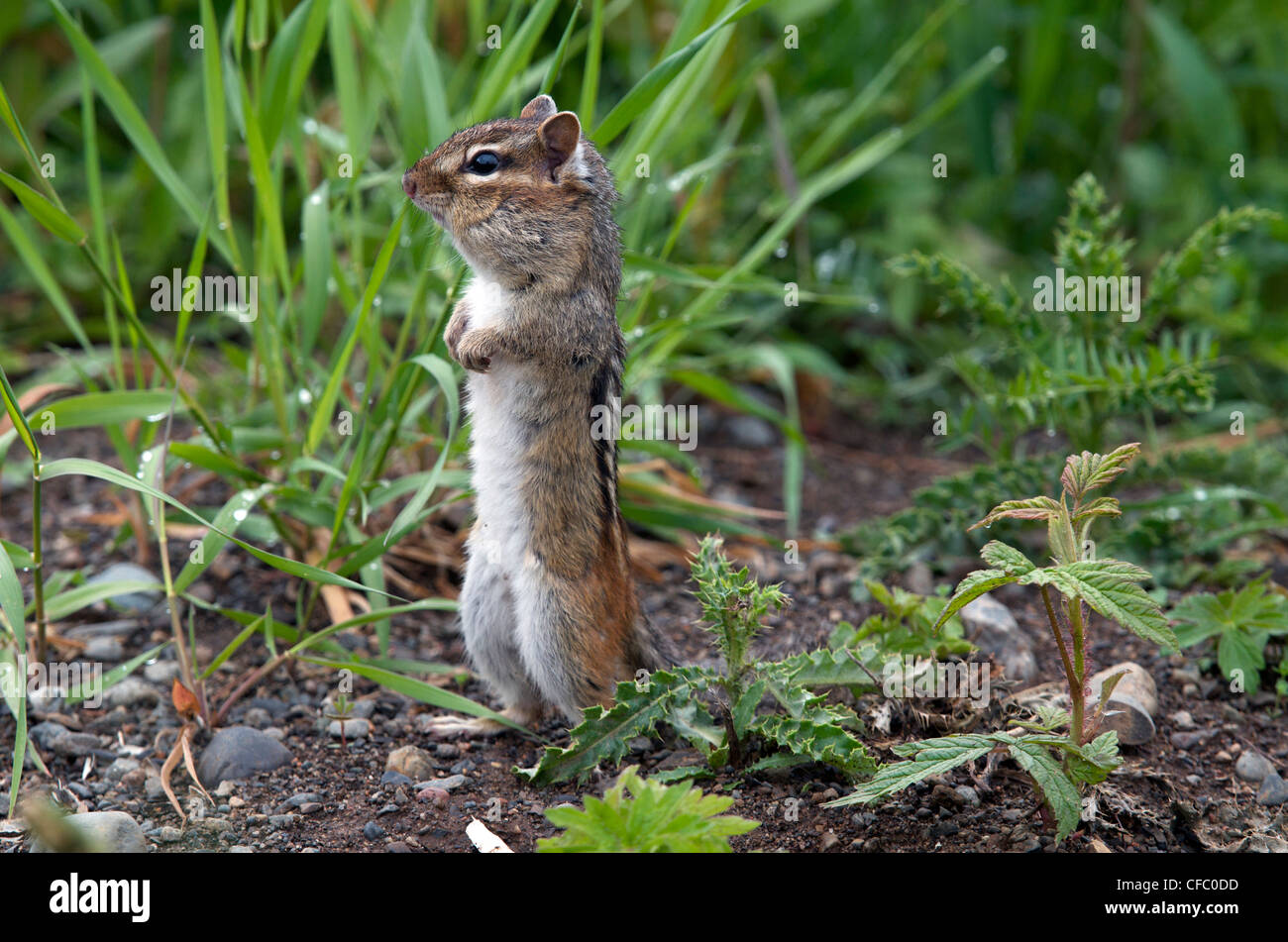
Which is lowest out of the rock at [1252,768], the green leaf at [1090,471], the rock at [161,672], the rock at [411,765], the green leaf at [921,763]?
the rock at [1252,768]

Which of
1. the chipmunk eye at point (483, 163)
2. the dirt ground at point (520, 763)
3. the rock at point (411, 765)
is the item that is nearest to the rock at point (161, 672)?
the dirt ground at point (520, 763)

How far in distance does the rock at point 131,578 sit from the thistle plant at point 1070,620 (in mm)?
2639

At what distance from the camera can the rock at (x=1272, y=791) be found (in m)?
3.29

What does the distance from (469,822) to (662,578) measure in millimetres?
1770

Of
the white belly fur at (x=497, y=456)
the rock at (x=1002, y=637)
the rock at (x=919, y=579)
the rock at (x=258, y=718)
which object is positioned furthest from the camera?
the rock at (x=919, y=579)

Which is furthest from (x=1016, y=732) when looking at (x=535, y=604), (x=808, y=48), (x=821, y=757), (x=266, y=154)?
(x=808, y=48)

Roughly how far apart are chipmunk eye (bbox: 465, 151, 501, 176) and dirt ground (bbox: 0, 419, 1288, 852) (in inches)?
58.7

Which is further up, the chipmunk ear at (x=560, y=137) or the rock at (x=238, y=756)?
the chipmunk ear at (x=560, y=137)

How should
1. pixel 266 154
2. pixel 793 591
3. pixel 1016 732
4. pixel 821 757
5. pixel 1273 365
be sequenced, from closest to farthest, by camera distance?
pixel 821 757
pixel 1016 732
pixel 266 154
pixel 793 591
pixel 1273 365

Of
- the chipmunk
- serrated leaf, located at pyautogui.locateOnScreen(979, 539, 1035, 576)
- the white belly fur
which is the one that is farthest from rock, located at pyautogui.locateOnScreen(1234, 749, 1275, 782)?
the white belly fur

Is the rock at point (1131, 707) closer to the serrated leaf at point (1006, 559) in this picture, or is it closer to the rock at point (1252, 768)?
the rock at point (1252, 768)

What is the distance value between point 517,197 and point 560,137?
205mm

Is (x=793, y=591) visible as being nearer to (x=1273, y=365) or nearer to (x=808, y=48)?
(x=1273, y=365)

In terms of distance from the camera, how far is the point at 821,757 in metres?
3.03
